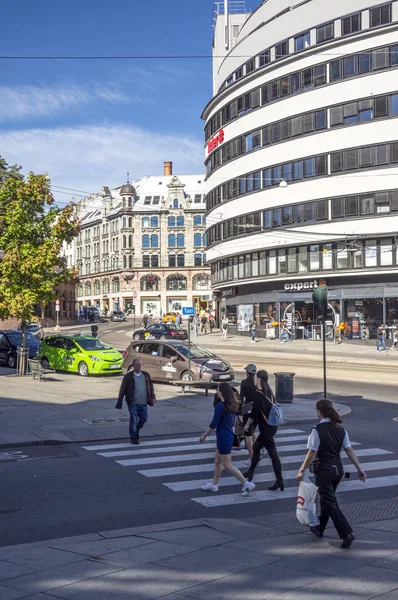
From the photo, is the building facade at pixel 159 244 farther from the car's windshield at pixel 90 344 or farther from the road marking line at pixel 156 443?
the road marking line at pixel 156 443

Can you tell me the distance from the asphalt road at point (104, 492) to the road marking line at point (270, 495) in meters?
0.06

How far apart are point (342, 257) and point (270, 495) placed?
38.9 metres

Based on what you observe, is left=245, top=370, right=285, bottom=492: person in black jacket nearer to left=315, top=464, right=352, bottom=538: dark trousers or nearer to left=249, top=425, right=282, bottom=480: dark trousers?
left=249, top=425, right=282, bottom=480: dark trousers

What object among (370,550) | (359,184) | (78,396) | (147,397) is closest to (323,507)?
(370,550)

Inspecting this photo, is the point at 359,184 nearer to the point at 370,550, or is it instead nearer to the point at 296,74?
the point at 296,74

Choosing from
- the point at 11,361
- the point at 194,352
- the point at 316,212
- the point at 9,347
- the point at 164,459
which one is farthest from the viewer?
the point at 316,212

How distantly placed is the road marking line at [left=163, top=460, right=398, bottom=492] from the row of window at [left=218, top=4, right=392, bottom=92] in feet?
129

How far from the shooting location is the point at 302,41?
49.8m

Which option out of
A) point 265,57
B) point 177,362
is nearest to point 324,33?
point 265,57

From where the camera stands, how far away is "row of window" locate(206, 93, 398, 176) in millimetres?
44812

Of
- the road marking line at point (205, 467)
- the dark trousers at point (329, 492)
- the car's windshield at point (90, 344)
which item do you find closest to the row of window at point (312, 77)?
the car's windshield at point (90, 344)

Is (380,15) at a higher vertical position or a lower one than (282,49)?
lower

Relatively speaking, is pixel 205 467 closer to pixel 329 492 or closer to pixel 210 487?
pixel 210 487

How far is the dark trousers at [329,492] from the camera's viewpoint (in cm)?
748
